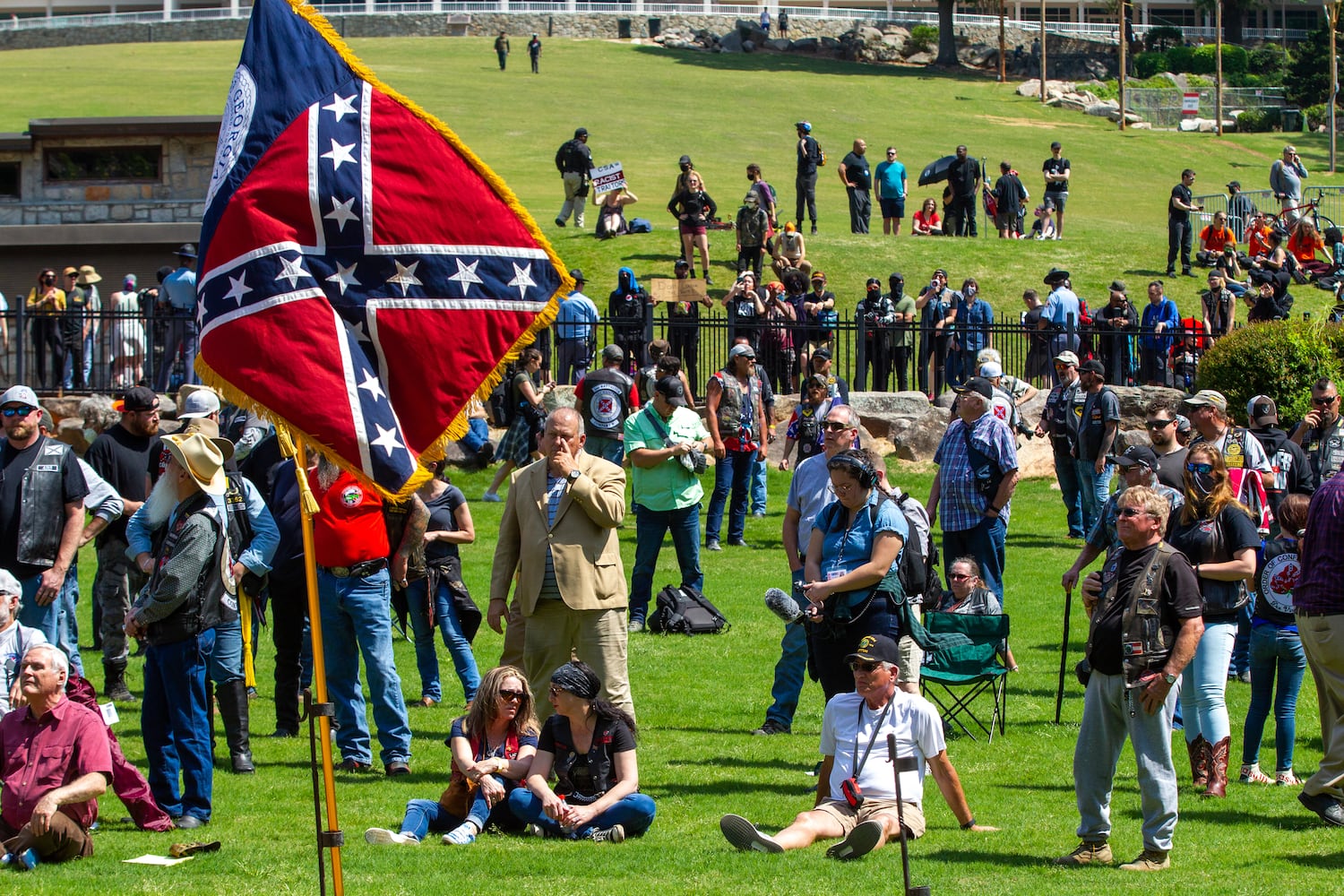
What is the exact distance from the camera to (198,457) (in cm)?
836

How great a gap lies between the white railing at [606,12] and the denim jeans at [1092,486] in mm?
70788

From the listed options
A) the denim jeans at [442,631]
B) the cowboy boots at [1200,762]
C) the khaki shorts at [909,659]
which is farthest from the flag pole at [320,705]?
the cowboy boots at [1200,762]

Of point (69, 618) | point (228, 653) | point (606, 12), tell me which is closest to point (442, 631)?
point (228, 653)

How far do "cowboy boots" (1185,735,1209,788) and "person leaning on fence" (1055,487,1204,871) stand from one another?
59.0 inches

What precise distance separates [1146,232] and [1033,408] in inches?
675

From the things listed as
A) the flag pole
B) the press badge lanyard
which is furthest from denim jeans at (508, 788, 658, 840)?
the flag pole

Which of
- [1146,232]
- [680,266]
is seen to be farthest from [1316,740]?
[1146,232]

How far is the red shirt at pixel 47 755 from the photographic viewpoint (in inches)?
307

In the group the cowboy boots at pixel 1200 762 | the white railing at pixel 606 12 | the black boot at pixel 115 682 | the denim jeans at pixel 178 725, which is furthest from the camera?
the white railing at pixel 606 12

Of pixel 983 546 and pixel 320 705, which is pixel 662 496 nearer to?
pixel 983 546

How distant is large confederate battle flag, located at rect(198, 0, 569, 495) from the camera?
611cm

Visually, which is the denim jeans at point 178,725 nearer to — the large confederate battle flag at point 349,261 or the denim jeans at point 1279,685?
the large confederate battle flag at point 349,261

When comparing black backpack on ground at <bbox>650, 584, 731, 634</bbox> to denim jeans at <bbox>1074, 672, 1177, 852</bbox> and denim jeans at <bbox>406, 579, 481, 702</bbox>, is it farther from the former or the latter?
denim jeans at <bbox>1074, 672, 1177, 852</bbox>

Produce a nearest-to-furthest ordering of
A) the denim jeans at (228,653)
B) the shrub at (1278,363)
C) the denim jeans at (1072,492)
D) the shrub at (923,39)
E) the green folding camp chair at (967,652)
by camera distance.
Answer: the denim jeans at (228,653)
the green folding camp chair at (967,652)
the denim jeans at (1072,492)
the shrub at (1278,363)
the shrub at (923,39)
